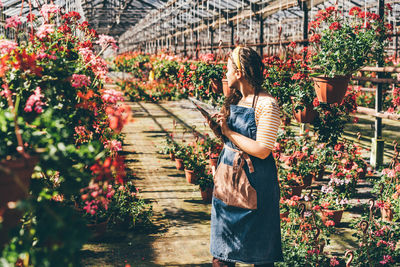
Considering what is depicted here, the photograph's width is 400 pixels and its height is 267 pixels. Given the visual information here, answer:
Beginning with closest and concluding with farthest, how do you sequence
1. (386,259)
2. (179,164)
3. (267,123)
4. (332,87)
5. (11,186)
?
(11,186) < (267,123) < (386,259) < (332,87) < (179,164)

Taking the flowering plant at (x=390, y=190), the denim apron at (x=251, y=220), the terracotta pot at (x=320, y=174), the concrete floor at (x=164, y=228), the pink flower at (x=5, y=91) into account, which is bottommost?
the concrete floor at (x=164, y=228)

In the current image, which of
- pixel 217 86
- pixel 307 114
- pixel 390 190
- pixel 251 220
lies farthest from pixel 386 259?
pixel 217 86

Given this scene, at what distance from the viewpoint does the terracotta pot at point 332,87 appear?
3896 millimetres

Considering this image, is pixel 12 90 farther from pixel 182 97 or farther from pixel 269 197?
pixel 182 97

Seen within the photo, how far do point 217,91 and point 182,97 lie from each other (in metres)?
7.53

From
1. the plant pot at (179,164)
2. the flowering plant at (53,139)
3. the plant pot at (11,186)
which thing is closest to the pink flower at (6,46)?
the flowering plant at (53,139)

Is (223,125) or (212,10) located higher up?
(212,10)

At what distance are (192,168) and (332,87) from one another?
174 cm

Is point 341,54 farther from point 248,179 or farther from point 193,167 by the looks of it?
point 248,179

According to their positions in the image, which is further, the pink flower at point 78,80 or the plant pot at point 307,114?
the plant pot at point 307,114

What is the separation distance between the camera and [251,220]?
1.83 metres

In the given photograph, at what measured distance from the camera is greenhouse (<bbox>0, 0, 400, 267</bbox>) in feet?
3.93

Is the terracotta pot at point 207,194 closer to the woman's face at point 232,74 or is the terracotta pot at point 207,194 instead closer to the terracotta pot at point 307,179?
the terracotta pot at point 307,179

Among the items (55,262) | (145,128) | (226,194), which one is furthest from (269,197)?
(145,128)
